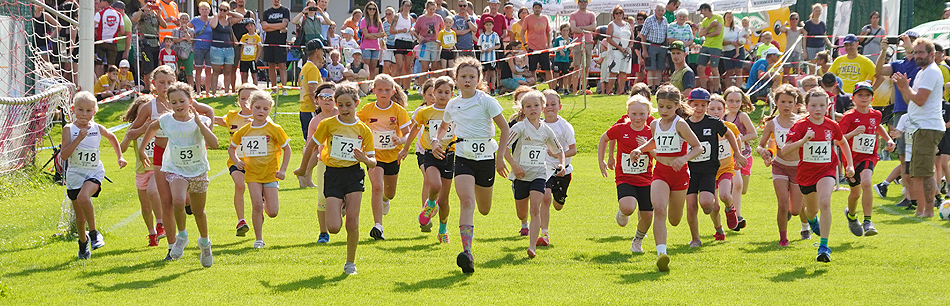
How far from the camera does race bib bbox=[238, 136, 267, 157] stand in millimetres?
8992

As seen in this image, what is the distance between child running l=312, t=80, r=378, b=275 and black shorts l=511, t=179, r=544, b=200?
1531 millimetres

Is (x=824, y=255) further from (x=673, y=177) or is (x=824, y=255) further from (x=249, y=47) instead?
(x=249, y=47)

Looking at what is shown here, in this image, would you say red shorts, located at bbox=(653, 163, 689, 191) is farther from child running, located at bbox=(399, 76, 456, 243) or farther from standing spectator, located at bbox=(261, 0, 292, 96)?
standing spectator, located at bbox=(261, 0, 292, 96)

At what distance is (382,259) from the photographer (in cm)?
825

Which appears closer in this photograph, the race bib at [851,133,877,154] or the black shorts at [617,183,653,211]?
the black shorts at [617,183,653,211]

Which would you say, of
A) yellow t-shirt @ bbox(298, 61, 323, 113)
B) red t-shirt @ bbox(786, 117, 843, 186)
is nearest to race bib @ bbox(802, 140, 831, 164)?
red t-shirt @ bbox(786, 117, 843, 186)

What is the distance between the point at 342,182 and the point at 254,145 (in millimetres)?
1797

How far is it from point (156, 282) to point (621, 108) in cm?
1460

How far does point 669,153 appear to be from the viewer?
26.6 feet

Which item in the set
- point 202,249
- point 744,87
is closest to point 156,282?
point 202,249

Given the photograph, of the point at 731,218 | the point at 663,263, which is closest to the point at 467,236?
the point at 663,263

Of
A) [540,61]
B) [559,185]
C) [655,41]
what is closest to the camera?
[559,185]

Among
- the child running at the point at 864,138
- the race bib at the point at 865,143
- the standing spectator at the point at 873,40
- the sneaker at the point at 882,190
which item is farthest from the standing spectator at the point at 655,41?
the race bib at the point at 865,143

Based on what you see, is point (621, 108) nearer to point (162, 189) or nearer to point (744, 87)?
point (744, 87)
